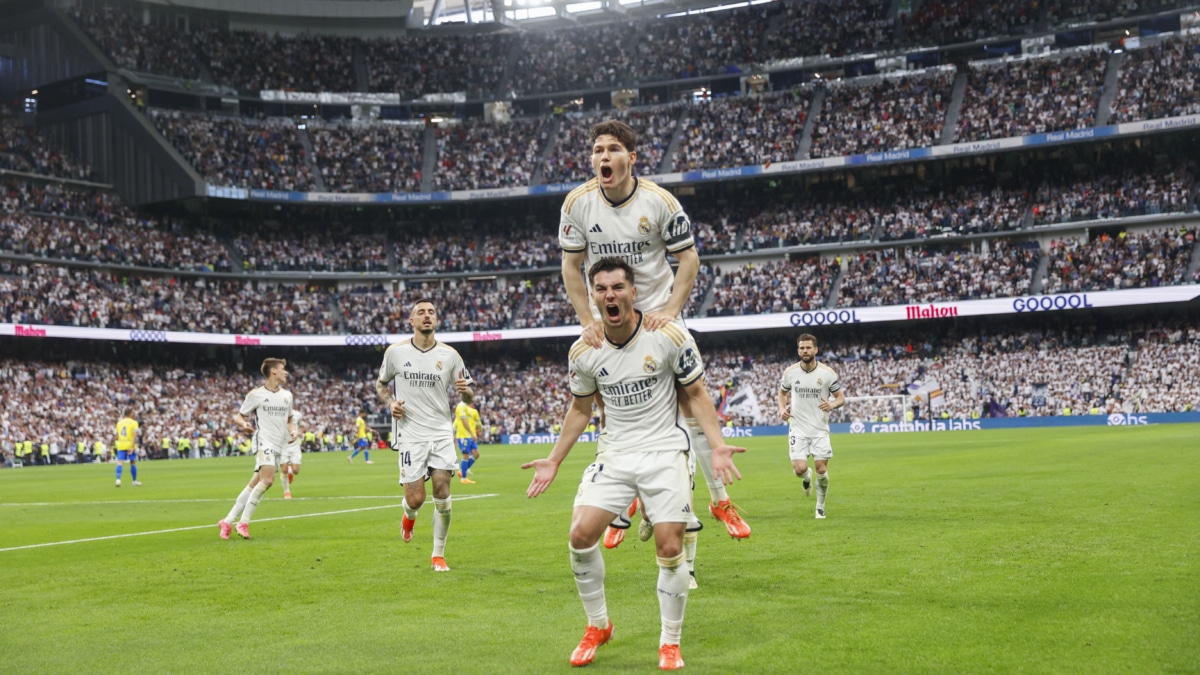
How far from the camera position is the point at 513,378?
74062 mm

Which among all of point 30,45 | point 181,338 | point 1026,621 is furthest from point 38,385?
point 1026,621

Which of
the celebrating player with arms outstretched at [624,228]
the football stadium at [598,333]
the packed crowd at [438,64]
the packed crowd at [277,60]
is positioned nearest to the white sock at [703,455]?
the football stadium at [598,333]

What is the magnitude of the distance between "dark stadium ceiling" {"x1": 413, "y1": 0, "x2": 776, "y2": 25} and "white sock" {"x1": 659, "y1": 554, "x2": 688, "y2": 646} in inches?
3079

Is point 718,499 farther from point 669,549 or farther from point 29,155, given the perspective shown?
point 29,155

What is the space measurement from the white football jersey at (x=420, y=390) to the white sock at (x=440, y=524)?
1041mm

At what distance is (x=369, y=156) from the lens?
81375 mm

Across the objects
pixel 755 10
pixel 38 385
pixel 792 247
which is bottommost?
pixel 38 385

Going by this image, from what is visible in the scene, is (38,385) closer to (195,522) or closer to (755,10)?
(195,522)

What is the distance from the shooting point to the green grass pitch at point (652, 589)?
7.82m

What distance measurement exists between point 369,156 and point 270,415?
212ft

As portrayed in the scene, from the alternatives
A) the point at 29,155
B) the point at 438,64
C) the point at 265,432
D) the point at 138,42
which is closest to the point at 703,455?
the point at 265,432

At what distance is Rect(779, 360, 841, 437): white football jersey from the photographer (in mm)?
18109

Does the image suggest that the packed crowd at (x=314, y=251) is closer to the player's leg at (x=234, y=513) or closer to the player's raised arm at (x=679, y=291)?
the player's leg at (x=234, y=513)

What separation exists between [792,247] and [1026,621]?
64542 mm
